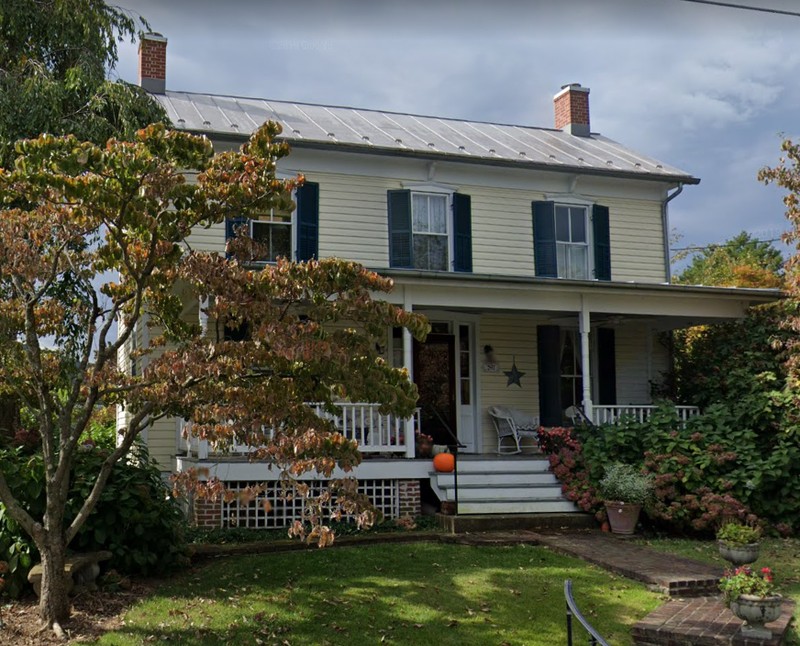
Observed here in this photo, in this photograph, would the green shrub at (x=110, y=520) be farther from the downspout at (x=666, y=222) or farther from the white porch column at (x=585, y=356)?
the downspout at (x=666, y=222)

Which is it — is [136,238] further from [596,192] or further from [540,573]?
[596,192]

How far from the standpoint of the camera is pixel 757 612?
645 cm

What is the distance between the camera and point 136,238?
6840mm

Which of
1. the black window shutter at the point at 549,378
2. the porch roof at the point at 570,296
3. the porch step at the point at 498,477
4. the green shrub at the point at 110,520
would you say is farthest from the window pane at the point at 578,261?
the green shrub at the point at 110,520

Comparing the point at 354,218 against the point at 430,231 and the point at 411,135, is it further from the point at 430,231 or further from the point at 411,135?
the point at 411,135

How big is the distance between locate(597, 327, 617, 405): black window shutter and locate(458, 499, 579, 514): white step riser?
493 centimetres

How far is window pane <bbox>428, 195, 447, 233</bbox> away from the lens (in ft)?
50.2

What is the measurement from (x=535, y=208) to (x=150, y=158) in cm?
1105

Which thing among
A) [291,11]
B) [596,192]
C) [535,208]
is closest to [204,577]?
[291,11]

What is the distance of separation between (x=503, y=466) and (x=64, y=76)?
8422 millimetres

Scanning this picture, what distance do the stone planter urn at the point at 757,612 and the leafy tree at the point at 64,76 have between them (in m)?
8.74

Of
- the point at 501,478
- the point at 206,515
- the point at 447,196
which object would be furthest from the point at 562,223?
the point at 206,515

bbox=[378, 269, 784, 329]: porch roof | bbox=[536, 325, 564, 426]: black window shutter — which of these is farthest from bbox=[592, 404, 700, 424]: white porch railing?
bbox=[378, 269, 784, 329]: porch roof

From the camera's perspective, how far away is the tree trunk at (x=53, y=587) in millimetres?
6581
